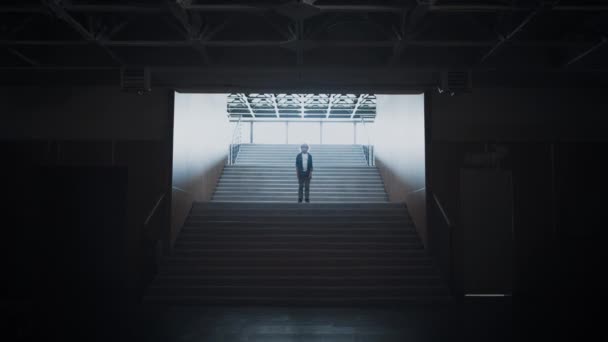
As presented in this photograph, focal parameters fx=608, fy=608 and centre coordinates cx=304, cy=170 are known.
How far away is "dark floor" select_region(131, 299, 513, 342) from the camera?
264 inches

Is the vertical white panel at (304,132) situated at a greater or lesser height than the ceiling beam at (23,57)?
greater

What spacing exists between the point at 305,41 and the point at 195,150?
4.51 m

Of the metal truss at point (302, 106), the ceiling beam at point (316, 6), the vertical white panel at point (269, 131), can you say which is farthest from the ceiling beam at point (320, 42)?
the vertical white panel at point (269, 131)

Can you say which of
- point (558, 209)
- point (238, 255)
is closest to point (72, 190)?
point (238, 255)

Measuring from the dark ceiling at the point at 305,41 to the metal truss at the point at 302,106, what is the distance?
388 inches

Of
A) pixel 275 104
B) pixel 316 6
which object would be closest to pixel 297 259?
pixel 316 6

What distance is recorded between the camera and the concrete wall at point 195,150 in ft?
37.4

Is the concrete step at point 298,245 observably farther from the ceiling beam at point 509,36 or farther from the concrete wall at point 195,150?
the ceiling beam at point 509,36

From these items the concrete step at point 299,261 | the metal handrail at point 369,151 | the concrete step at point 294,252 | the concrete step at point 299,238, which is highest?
the metal handrail at point 369,151

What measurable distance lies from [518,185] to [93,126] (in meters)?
7.83

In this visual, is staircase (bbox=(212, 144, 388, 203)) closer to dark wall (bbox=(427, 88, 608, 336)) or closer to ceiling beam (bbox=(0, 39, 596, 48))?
dark wall (bbox=(427, 88, 608, 336))

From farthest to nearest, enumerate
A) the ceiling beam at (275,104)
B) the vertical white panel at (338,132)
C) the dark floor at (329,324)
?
the vertical white panel at (338,132) → the ceiling beam at (275,104) → the dark floor at (329,324)

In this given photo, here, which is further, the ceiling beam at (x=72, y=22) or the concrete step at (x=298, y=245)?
the concrete step at (x=298, y=245)

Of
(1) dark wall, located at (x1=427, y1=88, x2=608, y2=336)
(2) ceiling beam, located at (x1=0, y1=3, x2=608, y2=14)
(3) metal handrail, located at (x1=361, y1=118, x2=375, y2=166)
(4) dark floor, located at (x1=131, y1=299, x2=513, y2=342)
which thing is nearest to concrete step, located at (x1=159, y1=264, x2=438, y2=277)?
(1) dark wall, located at (x1=427, y1=88, x2=608, y2=336)
